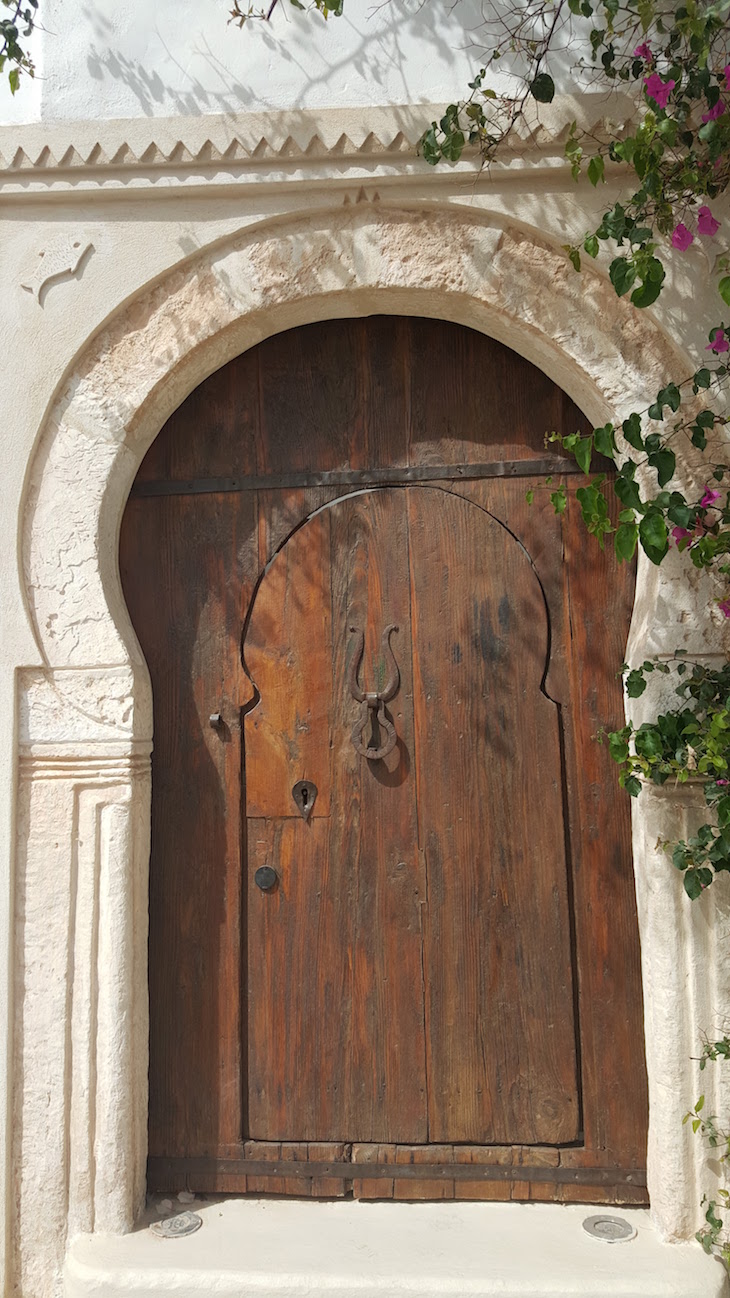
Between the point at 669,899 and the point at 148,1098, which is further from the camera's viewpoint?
the point at 148,1098

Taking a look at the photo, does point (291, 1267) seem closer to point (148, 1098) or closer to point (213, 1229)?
point (213, 1229)

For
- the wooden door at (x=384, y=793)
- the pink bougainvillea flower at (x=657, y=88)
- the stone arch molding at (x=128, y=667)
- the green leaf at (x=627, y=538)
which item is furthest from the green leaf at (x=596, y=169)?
the green leaf at (x=627, y=538)

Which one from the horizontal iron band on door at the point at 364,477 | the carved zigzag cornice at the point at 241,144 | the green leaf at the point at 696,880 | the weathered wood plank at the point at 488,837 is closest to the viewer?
the green leaf at the point at 696,880

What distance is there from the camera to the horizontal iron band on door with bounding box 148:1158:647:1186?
2.33 m

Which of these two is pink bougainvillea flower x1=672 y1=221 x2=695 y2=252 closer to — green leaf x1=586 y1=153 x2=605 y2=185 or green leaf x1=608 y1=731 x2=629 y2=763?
green leaf x1=586 y1=153 x2=605 y2=185

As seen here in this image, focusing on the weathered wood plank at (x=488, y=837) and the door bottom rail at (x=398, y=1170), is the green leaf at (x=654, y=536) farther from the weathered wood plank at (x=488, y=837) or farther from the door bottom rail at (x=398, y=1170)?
the door bottom rail at (x=398, y=1170)

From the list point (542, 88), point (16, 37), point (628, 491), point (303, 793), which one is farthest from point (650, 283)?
point (16, 37)

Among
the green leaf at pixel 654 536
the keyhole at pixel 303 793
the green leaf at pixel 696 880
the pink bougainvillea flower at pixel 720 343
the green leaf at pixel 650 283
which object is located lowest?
the green leaf at pixel 696 880

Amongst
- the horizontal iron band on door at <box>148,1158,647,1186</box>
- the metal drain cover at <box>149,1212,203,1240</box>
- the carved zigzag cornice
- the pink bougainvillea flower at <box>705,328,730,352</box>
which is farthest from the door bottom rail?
the carved zigzag cornice

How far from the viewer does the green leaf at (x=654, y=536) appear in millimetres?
1941

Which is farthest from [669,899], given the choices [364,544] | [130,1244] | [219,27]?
[219,27]

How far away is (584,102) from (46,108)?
1348 mm

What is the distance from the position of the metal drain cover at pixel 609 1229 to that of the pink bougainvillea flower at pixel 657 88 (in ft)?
8.31

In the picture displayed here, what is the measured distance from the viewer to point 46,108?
95.0 inches
